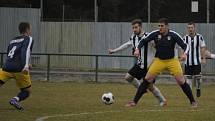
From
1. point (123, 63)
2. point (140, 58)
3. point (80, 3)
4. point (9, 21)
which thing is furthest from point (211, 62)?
point (140, 58)

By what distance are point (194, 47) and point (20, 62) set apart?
6545 mm

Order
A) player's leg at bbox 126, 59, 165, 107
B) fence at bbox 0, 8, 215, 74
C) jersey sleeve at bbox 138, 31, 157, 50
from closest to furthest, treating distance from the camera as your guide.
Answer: player's leg at bbox 126, 59, 165, 107, jersey sleeve at bbox 138, 31, 157, 50, fence at bbox 0, 8, 215, 74

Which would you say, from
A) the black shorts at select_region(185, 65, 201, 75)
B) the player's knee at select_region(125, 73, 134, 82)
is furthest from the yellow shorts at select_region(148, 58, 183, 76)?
the black shorts at select_region(185, 65, 201, 75)

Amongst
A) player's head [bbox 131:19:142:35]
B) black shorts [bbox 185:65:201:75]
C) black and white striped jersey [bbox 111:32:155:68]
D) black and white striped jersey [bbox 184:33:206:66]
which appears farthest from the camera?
black shorts [bbox 185:65:201:75]

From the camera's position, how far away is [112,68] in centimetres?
3353

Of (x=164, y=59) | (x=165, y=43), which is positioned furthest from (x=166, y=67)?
(x=165, y=43)

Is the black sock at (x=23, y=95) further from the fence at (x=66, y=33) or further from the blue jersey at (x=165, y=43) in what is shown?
the fence at (x=66, y=33)

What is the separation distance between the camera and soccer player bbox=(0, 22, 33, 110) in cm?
1466

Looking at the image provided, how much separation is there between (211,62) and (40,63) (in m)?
9.25

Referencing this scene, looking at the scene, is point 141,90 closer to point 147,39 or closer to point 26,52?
point 147,39

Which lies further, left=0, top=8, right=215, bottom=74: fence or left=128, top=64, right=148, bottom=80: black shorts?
left=0, top=8, right=215, bottom=74: fence

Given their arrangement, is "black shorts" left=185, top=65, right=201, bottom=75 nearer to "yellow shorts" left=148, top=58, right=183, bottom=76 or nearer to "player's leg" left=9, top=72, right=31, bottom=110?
"yellow shorts" left=148, top=58, right=183, bottom=76

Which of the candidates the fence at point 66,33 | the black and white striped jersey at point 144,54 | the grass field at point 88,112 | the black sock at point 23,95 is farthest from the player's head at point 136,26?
the fence at point 66,33

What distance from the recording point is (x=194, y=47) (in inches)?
765
